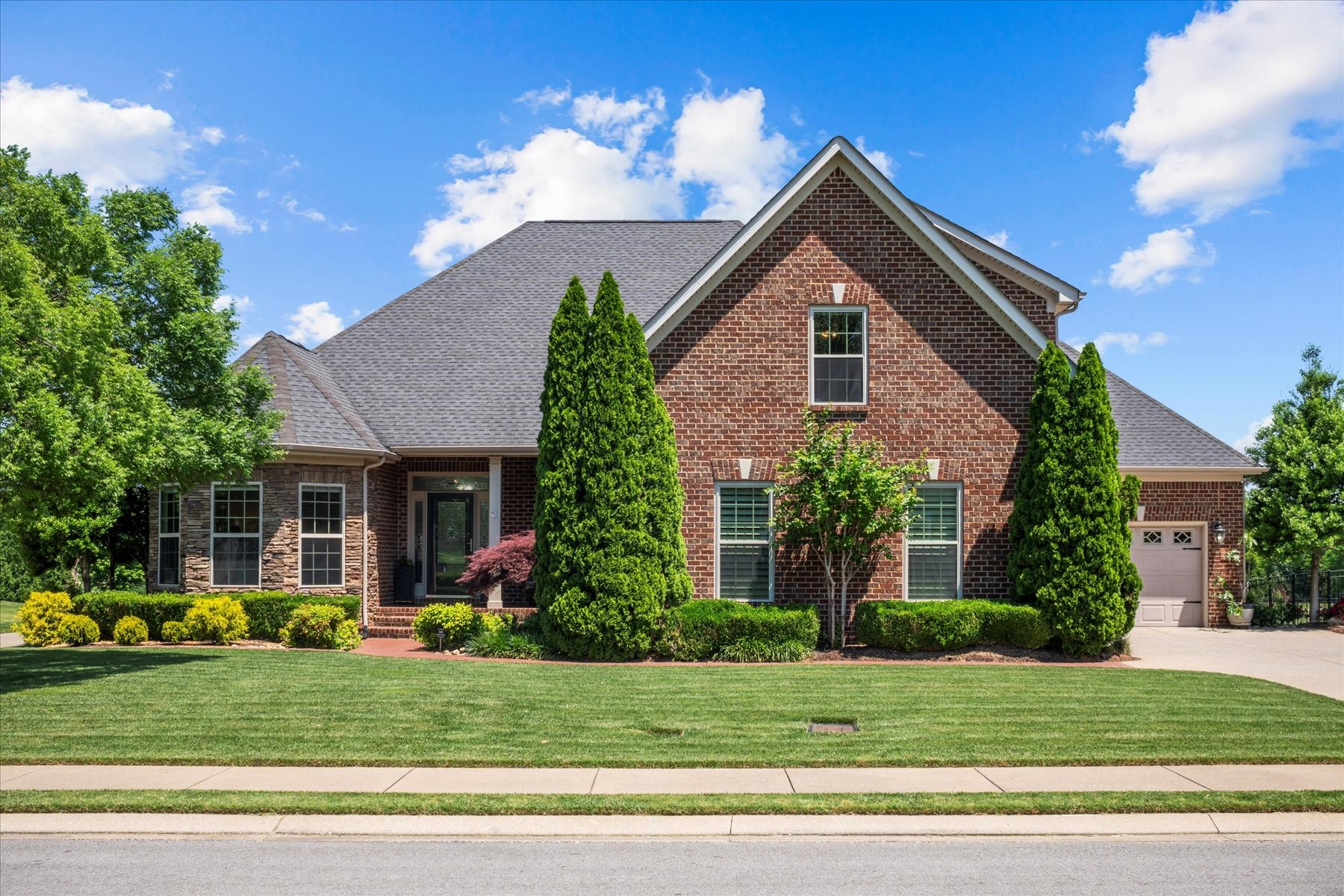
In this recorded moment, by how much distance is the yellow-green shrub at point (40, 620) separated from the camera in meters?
16.9

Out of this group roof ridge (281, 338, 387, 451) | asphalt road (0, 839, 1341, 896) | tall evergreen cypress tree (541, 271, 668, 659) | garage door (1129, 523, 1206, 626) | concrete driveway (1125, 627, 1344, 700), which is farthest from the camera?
garage door (1129, 523, 1206, 626)

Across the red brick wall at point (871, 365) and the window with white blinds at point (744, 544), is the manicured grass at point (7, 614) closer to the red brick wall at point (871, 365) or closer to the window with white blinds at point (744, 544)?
the window with white blinds at point (744, 544)

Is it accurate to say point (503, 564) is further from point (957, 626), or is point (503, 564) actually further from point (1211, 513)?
point (1211, 513)

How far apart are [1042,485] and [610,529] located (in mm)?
7226

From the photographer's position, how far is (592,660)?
1541cm

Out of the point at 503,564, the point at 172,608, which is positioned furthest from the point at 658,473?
the point at 172,608

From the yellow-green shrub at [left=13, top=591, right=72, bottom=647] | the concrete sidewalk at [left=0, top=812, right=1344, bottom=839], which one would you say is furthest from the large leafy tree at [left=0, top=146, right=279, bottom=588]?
the concrete sidewalk at [left=0, top=812, right=1344, bottom=839]

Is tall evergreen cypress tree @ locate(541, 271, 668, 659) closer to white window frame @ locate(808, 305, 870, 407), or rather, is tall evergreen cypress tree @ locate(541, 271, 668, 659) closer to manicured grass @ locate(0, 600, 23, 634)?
white window frame @ locate(808, 305, 870, 407)

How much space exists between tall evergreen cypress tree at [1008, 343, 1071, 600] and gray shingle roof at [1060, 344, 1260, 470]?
247 inches

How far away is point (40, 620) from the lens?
16906 millimetres

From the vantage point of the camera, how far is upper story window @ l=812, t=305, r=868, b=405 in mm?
17234

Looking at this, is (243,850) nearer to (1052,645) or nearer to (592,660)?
(592,660)

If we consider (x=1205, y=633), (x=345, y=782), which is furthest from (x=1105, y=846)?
(x=1205, y=633)

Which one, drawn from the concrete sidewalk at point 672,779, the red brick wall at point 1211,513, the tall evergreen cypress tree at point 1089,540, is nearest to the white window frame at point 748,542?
the tall evergreen cypress tree at point 1089,540
